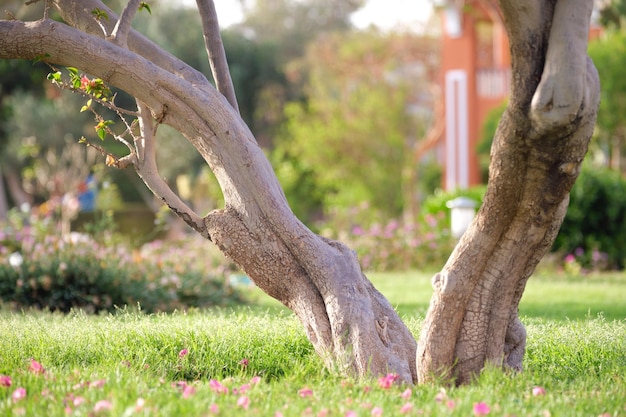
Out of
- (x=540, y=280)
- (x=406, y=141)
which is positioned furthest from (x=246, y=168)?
(x=406, y=141)

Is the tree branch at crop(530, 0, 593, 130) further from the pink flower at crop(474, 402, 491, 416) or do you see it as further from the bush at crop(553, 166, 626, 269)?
the bush at crop(553, 166, 626, 269)

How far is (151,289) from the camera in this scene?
7.83 metres

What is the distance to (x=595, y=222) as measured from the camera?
12.5 metres

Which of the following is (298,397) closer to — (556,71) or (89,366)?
(89,366)

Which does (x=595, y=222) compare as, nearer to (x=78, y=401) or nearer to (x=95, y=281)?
(x=95, y=281)

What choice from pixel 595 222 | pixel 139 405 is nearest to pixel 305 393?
pixel 139 405

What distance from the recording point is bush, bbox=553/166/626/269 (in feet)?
40.5

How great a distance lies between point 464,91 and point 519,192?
14633 millimetres

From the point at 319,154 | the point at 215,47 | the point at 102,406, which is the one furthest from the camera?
the point at 319,154

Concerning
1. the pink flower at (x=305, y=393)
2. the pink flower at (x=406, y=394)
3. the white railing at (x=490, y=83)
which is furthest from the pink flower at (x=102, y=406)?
the white railing at (x=490, y=83)

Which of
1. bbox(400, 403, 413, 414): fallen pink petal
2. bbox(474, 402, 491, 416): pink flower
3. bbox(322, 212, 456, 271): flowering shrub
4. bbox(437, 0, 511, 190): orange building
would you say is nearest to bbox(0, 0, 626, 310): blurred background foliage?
bbox(322, 212, 456, 271): flowering shrub

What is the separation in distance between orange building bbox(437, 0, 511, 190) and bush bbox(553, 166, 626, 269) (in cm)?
524

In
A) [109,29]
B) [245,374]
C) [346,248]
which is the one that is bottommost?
[245,374]

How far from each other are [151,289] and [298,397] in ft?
15.5
